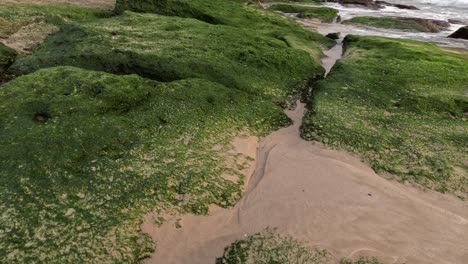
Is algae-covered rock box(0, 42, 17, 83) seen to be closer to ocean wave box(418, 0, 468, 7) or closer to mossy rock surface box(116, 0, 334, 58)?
mossy rock surface box(116, 0, 334, 58)

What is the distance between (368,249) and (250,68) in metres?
5.79

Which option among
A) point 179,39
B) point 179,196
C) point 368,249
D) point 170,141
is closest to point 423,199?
point 368,249

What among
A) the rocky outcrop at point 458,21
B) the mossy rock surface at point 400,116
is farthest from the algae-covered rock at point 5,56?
the rocky outcrop at point 458,21

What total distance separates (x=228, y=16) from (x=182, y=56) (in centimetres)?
626

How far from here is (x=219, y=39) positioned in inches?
430

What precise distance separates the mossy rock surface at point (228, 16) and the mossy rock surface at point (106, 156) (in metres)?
6.70

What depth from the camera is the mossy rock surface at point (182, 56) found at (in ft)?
29.9

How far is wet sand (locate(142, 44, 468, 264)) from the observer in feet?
15.8

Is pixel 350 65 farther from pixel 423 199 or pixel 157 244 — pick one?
pixel 157 244

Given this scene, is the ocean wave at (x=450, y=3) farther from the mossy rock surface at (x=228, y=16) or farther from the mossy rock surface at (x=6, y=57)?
the mossy rock surface at (x=6, y=57)

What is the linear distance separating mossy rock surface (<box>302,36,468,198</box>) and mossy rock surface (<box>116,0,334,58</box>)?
11.8 ft

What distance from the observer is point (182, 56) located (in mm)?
9586

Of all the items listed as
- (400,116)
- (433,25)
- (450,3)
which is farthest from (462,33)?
(450,3)

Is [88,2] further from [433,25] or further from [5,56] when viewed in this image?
[433,25]
